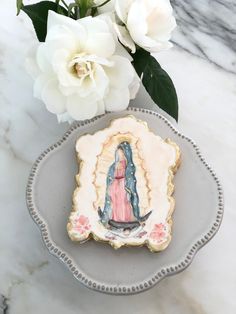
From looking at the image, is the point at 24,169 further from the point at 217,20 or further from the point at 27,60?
the point at 217,20

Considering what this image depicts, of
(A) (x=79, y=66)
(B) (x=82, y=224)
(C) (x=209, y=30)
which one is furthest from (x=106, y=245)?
(C) (x=209, y=30)

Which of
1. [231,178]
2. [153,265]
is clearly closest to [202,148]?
[231,178]

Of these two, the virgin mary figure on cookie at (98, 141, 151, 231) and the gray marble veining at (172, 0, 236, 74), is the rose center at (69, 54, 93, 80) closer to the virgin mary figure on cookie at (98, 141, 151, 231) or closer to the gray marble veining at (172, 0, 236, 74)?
the virgin mary figure on cookie at (98, 141, 151, 231)

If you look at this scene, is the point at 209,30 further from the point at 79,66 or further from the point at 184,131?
the point at 79,66

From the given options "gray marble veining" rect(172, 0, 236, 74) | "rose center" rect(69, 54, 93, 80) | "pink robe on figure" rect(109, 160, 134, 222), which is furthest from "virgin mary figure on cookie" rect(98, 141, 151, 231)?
"gray marble veining" rect(172, 0, 236, 74)

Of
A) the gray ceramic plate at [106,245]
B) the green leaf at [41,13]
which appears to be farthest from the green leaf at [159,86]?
the green leaf at [41,13]

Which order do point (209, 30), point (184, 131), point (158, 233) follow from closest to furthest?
point (158, 233) < point (184, 131) < point (209, 30)
